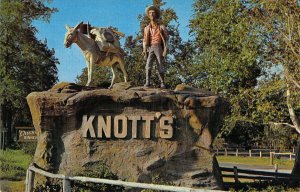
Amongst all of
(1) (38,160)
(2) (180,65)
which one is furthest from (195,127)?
(2) (180,65)

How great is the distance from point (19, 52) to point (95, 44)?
23.4 meters

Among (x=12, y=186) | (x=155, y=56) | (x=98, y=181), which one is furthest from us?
(x=12, y=186)

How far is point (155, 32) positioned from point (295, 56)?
20.3 feet

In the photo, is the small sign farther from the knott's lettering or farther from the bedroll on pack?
the knott's lettering

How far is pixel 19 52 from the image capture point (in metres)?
35.9

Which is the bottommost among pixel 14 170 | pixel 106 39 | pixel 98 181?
pixel 14 170

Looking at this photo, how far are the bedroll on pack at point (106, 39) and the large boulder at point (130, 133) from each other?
2.42 metres

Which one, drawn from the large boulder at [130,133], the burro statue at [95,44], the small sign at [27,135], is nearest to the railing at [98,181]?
the large boulder at [130,133]

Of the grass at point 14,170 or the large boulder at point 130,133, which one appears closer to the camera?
the large boulder at point 130,133

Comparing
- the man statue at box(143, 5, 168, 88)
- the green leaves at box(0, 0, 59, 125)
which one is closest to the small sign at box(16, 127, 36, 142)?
the man statue at box(143, 5, 168, 88)

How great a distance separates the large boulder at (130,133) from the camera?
1184 centimetres

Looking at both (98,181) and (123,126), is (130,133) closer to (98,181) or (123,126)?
(123,126)

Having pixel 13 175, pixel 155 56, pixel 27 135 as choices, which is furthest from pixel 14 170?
pixel 155 56

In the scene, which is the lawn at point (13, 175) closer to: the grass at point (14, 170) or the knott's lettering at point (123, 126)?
the grass at point (14, 170)
